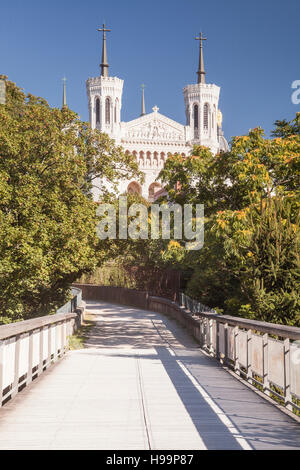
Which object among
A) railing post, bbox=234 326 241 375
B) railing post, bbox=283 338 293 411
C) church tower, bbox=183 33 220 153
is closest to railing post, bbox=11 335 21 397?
railing post, bbox=283 338 293 411

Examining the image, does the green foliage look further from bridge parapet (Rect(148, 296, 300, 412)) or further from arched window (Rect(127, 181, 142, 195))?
arched window (Rect(127, 181, 142, 195))

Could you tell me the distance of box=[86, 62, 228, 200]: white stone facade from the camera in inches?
5502

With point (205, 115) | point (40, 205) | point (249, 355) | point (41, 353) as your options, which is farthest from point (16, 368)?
point (205, 115)

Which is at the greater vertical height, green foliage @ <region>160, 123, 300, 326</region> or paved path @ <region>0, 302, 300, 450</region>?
green foliage @ <region>160, 123, 300, 326</region>

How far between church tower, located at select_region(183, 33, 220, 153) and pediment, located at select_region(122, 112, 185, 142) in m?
3.09

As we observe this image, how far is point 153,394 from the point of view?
8.84 metres

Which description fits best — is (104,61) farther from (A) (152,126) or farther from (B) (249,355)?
(B) (249,355)

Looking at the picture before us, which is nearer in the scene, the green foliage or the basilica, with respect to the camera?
the green foliage

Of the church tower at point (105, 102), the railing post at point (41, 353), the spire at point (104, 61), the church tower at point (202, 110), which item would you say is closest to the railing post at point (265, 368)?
the railing post at point (41, 353)

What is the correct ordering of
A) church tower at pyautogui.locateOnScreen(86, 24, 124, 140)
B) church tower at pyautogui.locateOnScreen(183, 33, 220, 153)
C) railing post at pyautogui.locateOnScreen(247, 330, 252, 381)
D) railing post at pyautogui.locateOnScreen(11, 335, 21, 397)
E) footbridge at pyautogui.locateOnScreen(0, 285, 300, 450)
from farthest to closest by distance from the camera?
church tower at pyautogui.locateOnScreen(183, 33, 220, 153) < church tower at pyautogui.locateOnScreen(86, 24, 124, 140) < railing post at pyautogui.locateOnScreen(247, 330, 252, 381) < railing post at pyautogui.locateOnScreen(11, 335, 21, 397) < footbridge at pyautogui.locateOnScreen(0, 285, 300, 450)

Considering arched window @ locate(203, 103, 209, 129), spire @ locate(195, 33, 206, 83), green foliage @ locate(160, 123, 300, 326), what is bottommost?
green foliage @ locate(160, 123, 300, 326)

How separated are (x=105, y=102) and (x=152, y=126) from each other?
38.3 feet

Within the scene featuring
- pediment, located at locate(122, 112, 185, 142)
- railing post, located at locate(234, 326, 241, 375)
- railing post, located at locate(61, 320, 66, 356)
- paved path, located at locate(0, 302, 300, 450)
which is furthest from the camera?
pediment, located at locate(122, 112, 185, 142)
